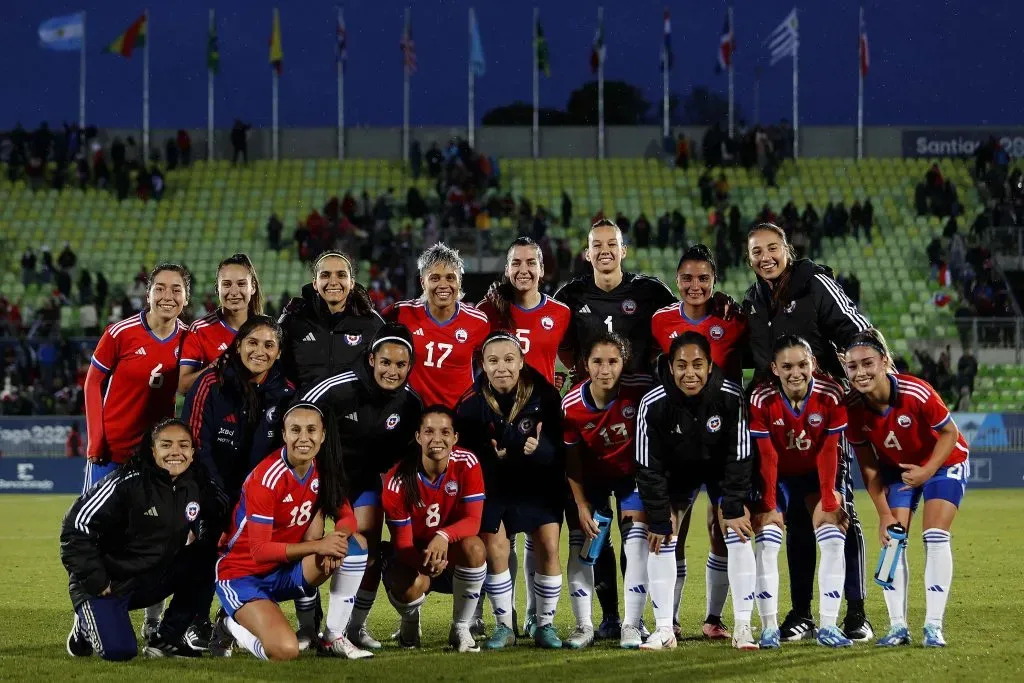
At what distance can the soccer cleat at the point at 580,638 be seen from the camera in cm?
674

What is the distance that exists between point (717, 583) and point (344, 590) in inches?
81.3

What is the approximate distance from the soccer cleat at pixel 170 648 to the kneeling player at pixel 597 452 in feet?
6.43

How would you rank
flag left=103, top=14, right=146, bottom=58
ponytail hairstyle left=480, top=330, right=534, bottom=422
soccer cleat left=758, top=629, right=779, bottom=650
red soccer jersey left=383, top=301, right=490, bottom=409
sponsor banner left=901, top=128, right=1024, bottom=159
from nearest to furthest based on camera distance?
soccer cleat left=758, top=629, right=779, bottom=650
ponytail hairstyle left=480, top=330, right=534, bottom=422
red soccer jersey left=383, top=301, right=490, bottom=409
sponsor banner left=901, top=128, right=1024, bottom=159
flag left=103, top=14, right=146, bottom=58

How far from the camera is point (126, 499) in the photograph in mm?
6469

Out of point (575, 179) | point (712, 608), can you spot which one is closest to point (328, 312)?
point (712, 608)

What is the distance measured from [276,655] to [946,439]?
3.58m

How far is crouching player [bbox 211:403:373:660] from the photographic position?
20.9ft

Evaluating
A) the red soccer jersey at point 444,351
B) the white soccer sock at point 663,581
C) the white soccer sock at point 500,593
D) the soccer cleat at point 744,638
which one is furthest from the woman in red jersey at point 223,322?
the soccer cleat at point 744,638

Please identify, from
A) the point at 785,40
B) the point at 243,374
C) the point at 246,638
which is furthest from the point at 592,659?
the point at 785,40

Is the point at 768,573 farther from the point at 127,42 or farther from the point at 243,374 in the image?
the point at 127,42

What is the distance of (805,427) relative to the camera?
22.1 feet

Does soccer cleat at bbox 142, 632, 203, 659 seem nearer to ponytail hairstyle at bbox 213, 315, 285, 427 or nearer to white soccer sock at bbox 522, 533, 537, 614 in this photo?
ponytail hairstyle at bbox 213, 315, 285, 427

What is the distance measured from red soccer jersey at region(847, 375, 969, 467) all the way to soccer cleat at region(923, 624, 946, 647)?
33.2 inches

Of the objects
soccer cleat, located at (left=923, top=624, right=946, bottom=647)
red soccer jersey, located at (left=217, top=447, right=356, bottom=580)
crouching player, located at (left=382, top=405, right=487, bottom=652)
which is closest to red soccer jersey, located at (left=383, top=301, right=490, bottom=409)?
crouching player, located at (left=382, top=405, right=487, bottom=652)
